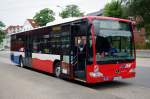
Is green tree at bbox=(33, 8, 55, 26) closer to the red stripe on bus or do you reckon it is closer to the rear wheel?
the red stripe on bus

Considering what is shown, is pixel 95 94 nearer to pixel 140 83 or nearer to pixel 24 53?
pixel 140 83

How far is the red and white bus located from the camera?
1168 cm

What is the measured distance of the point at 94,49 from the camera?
11.5 m

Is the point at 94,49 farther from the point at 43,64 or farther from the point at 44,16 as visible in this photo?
the point at 44,16

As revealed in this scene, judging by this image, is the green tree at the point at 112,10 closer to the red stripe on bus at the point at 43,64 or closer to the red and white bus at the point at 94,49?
the red stripe on bus at the point at 43,64

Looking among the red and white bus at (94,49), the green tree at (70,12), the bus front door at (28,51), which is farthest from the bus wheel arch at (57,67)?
the green tree at (70,12)

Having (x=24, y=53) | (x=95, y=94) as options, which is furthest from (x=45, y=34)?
(x=95, y=94)

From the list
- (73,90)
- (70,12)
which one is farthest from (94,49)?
(70,12)

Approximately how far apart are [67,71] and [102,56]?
254 centimetres

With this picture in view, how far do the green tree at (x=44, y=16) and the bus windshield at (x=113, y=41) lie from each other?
9309 cm

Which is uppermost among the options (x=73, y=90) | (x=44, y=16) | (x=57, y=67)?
(x=44, y=16)

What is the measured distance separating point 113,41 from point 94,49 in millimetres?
1093

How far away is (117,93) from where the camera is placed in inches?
420

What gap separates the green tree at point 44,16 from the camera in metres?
106
